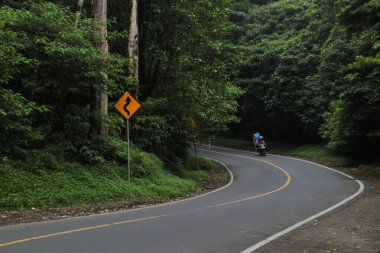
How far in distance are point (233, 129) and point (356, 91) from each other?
33918 mm

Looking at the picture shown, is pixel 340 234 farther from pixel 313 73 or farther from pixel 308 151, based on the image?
pixel 313 73

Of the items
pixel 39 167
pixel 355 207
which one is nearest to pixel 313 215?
pixel 355 207

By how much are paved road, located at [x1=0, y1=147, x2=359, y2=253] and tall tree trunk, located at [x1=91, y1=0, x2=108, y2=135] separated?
4848mm

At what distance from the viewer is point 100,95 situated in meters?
17.6

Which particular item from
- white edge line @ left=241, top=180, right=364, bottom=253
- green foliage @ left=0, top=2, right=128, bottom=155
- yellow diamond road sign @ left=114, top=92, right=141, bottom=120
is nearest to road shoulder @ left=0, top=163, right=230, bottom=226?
green foliage @ left=0, top=2, right=128, bottom=155

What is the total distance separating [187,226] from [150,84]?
1592 cm

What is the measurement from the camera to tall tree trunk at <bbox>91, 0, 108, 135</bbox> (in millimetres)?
16984

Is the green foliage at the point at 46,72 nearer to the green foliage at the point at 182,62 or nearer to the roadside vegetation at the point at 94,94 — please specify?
the roadside vegetation at the point at 94,94

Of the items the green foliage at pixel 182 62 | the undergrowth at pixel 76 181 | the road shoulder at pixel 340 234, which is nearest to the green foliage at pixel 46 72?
the undergrowth at pixel 76 181

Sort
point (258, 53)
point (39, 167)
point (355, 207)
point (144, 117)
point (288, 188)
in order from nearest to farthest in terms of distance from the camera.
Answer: point (355, 207)
point (39, 167)
point (288, 188)
point (144, 117)
point (258, 53)

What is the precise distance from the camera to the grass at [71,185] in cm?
1284

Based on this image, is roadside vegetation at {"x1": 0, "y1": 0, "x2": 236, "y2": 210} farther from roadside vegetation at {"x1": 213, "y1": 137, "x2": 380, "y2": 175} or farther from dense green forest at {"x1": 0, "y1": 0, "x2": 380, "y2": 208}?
roadside vegetation at {"x1": 213, "y1": 137, "x2": 380, "y2": 175}

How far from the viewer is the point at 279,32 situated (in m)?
48.6

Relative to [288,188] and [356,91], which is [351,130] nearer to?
[356,91]
